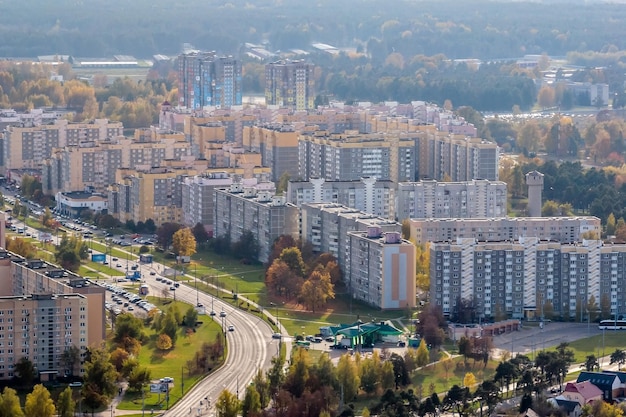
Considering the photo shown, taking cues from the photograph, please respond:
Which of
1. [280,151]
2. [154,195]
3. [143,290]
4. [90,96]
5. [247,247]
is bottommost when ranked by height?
[143,290]

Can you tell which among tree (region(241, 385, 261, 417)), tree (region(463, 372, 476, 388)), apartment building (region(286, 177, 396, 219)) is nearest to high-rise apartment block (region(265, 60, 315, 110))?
apartment building (region(286, 177, 396, 219))

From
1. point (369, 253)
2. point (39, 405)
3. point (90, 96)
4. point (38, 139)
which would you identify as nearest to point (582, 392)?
point (39, 405)

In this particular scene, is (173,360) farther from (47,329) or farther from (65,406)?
(65,406)

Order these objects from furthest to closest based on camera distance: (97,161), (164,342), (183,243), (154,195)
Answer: (97,161)
(154,195)
(183,243)
(164,342)

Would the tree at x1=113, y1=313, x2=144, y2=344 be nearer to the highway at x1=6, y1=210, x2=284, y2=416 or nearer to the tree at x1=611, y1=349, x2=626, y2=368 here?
the highway at x1=6, y1=210, x2=284, y2=416

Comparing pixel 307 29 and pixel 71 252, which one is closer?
pixel 71 252

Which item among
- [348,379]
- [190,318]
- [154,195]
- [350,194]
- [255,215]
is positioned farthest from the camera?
[154,195]

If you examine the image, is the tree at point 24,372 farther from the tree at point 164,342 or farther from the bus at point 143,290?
the bus at point 143,290
